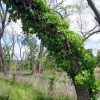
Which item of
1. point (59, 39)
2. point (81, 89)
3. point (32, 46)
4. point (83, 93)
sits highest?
point (32, 46)

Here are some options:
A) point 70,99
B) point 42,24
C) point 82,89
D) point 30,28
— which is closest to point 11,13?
point 30,28

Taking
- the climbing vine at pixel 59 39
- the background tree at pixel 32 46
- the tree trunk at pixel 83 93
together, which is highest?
the background tree at pixel 32 46

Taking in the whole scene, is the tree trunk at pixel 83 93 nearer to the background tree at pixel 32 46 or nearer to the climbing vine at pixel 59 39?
the climbing vine at pixel 59 39

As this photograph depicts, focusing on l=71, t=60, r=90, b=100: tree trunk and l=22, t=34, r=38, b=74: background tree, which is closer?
l=71, t=60, r=90, b=100: tree trunk

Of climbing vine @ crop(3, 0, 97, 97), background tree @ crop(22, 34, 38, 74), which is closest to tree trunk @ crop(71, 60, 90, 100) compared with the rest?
climbing vine @ crop(3, 0, 97, 97)

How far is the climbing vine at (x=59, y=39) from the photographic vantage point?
6266 millimetres

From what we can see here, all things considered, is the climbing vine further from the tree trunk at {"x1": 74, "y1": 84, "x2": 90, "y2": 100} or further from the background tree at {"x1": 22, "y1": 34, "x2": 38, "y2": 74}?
the background tree at {"x1": 22, "y1": 34, "x2": 38, "y2": 74}

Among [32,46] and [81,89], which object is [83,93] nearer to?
[81,89]

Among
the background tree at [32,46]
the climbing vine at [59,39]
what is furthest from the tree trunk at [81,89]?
the background tree at [32,46]

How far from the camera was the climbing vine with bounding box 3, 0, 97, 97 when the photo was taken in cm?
627

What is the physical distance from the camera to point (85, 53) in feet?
21.3

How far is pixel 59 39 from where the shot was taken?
625 centimetres

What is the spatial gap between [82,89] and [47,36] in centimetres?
185

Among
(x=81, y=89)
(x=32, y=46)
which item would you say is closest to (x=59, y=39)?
(x=81, y=89)
